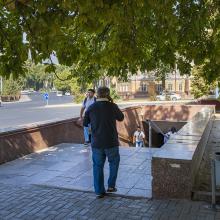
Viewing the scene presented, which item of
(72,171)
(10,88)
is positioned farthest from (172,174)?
(10,88)

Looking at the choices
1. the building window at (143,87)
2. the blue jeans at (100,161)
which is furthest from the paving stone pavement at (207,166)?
the building window at (143,87)

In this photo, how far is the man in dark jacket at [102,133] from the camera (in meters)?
6.91

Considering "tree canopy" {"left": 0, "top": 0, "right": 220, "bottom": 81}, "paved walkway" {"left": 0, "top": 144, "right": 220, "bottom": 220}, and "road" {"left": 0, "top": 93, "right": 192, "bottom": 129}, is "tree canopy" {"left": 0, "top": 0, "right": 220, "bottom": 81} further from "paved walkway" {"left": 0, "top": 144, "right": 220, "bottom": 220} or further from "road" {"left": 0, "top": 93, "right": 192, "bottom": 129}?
"road" {"left": 0, "top": 93, "right": 192, "bottom": 129}

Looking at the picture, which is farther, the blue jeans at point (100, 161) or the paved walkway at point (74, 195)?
the blue jeans at point (100, 161)

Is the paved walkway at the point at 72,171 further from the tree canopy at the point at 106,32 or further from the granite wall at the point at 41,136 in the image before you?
the tree canopy at the point at 106,32

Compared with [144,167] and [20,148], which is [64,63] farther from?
[20,148]

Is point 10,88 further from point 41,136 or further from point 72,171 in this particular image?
point 72,171

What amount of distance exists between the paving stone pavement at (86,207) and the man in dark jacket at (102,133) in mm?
429

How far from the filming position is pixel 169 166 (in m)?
6.69

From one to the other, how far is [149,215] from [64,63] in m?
2.57

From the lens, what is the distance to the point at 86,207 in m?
6.55

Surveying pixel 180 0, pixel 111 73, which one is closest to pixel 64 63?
pixel 180 0

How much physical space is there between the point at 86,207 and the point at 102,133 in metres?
1.23

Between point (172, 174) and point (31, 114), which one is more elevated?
point (172, 174)
